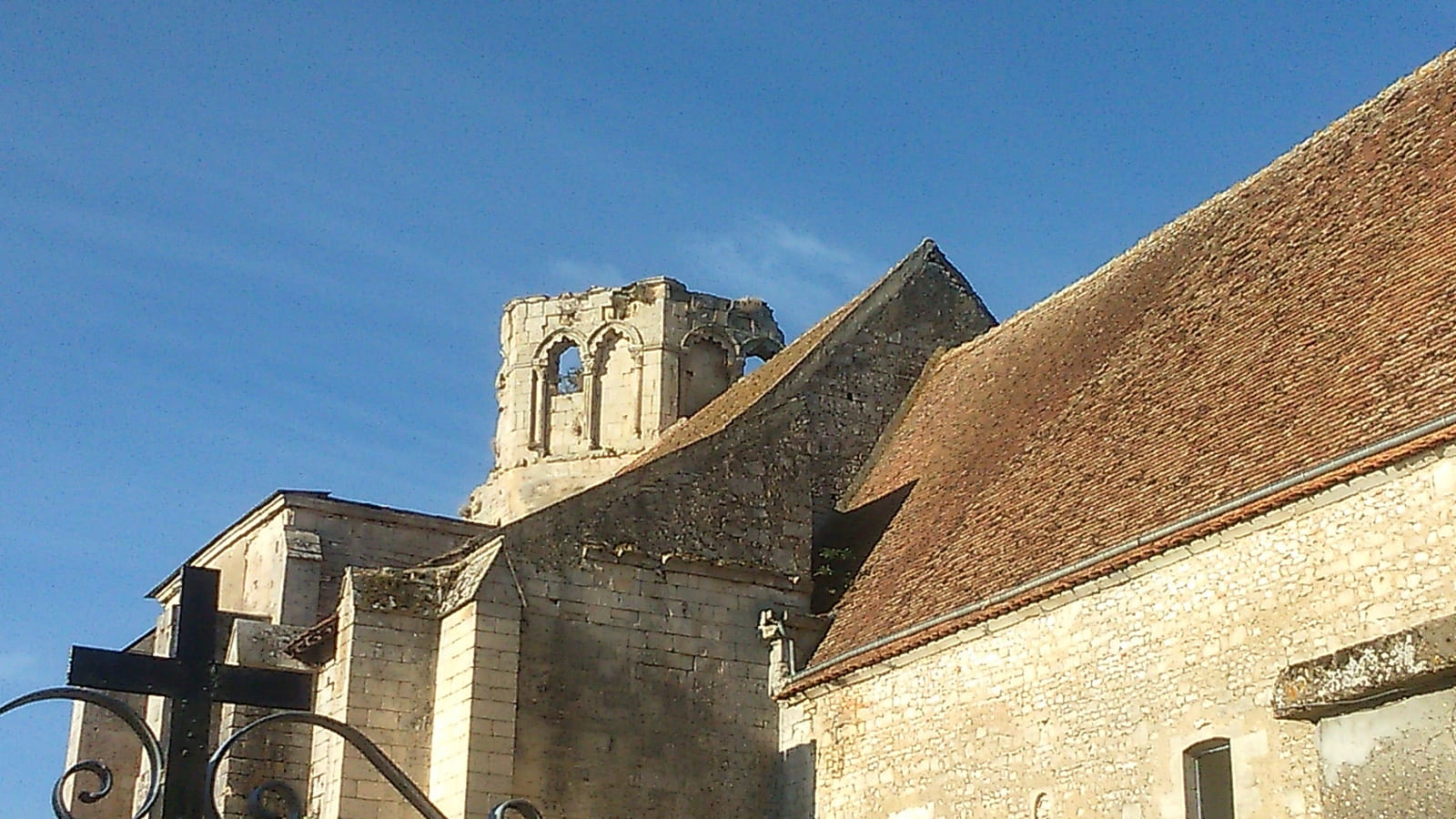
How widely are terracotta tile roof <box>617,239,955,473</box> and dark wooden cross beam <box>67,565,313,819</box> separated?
9.16 metres

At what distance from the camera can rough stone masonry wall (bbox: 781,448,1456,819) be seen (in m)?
8.62

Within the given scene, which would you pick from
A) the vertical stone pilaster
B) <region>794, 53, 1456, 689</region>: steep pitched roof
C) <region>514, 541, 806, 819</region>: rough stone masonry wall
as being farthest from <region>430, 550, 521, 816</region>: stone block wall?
<region>794, 53, 1456, 689</region>: steep pitched roof

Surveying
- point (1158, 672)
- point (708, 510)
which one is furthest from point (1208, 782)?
point (708, 510)

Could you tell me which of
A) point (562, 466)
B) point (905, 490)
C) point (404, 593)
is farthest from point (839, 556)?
point (562, 466)

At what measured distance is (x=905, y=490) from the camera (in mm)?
14602

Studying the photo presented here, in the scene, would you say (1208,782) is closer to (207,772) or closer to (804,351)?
(207,772)

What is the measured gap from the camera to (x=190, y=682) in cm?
571

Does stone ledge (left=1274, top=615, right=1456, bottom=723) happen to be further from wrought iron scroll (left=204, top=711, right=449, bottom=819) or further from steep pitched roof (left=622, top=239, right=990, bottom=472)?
steep pitched roof (left=622, top=239, right=990, bottom=472)

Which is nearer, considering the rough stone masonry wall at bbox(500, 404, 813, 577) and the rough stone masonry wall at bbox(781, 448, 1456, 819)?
the rough stone masonry wall at bbox(781, 448, 1456, 819)

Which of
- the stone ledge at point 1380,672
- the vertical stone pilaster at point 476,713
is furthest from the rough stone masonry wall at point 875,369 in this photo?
the stone ledge at point 1380,672

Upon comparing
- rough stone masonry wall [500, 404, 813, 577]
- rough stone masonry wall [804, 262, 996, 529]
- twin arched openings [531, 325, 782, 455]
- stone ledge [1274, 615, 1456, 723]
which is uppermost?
Answer: twin arched openings [531, 325, 782, 455]

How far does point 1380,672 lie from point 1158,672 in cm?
341

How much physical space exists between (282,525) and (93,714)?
3705 mm

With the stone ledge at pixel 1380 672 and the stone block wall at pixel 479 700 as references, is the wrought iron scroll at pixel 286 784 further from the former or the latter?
the stone block wall at pixel 479 700
